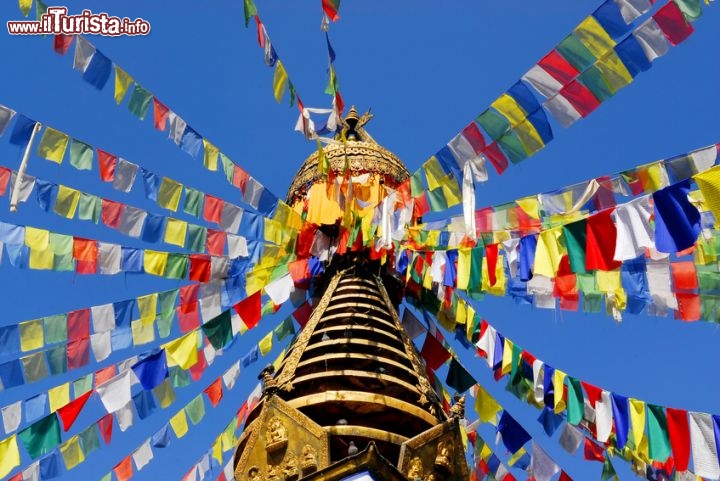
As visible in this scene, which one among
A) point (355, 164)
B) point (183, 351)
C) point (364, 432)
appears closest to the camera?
point (364, 432)

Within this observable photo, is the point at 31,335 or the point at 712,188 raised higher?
the point at 712,188

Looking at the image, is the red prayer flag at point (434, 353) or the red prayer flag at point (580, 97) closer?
the red prayer flag at point (580, 97)

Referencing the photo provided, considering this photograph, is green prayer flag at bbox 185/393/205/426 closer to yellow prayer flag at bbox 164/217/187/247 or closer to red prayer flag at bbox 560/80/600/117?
yellow prayer flag at bbox 164/217/187/247

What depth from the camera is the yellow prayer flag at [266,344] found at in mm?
12328

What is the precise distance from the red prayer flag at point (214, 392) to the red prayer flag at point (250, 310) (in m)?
1.04

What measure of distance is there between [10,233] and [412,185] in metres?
4.19

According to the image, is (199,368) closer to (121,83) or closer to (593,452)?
(121,83)

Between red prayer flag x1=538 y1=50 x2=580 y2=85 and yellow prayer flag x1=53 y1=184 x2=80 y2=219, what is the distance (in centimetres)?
510

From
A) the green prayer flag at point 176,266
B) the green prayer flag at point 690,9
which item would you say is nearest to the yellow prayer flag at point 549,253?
the green prayer flag at point 690,9

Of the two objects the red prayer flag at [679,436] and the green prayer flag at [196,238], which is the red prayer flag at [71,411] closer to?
the green prayer flag at [196,238]

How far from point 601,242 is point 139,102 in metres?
5.27

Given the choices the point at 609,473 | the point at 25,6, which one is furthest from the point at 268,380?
the point at 25,6

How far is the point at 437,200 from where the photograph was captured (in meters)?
10.7

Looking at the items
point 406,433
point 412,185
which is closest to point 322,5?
point 412,185
